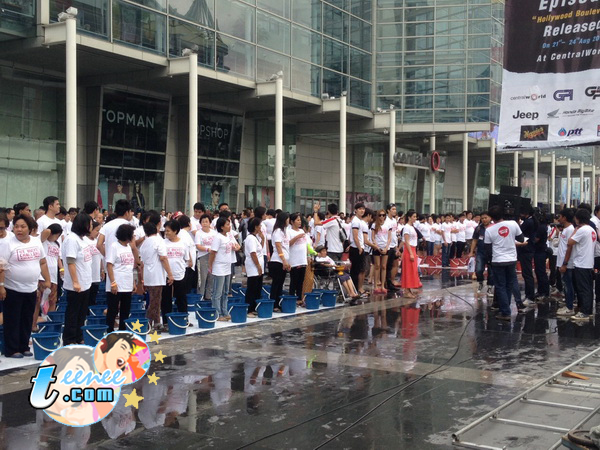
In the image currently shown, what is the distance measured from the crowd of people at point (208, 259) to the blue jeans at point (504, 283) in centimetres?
2

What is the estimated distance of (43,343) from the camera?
8.23 m

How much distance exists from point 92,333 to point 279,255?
182 inches

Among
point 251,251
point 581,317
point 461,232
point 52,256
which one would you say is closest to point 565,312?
point 581,317

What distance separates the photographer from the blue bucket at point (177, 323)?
33.1 feet

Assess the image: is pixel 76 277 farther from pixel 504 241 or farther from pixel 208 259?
pixel 504 241

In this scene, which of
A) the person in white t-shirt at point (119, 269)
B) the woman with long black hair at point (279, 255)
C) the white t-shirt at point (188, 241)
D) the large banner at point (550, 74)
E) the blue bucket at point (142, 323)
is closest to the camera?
the large banner at point (550, 74)

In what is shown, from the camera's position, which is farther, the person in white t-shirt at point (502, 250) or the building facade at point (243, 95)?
the building facade at point (243, 95)

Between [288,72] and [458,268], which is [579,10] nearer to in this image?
[458,268]

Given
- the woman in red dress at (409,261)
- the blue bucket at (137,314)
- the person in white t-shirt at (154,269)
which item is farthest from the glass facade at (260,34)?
the blue bucket at (137,314)

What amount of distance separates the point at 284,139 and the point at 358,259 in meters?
22.8

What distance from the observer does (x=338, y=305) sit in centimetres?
1373

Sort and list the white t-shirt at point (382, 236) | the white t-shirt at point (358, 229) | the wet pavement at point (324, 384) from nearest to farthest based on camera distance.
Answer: the wet pavement at point (324, 384)
the white t-shirt at point (358, 229)
the white t-shirt at point (382, 236)

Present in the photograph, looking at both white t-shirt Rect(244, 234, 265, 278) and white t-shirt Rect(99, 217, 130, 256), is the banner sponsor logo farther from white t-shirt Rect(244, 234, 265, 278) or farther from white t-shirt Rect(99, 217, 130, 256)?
white t-shirt Rect(244, 234, 265, 278)

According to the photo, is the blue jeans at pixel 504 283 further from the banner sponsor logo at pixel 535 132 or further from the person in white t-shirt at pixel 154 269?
the person in white t-shirt at pixel 154 269
